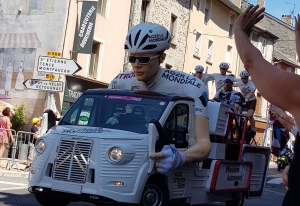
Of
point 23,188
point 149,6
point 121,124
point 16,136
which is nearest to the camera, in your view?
point 121,124

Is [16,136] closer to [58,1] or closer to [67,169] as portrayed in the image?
[58,1]

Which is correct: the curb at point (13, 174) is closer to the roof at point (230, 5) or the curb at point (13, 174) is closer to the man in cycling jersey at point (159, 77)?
the man in cycling jersey at point (159, 77)

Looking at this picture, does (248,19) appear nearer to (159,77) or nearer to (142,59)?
(142,59)

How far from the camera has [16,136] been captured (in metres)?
19.1

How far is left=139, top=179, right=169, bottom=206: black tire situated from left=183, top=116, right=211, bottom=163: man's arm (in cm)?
46

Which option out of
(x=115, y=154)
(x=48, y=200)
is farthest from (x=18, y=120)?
(x=115, y=154)

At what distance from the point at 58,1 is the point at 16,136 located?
9.59 metres

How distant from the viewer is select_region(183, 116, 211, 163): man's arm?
26.6 ft

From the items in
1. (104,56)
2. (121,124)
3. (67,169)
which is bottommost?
(67,169)

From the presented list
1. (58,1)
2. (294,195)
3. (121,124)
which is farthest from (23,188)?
(58,1)

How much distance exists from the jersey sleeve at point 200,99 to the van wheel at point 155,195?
1.33 m

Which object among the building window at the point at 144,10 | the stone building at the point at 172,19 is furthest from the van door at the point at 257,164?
the building window at the point at 144,10

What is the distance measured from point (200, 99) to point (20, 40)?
20099mm

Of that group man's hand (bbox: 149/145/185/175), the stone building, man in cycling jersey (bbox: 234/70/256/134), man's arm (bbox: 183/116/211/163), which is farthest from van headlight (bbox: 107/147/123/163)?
the stone building
